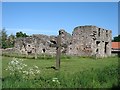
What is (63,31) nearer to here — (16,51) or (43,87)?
(16,51)

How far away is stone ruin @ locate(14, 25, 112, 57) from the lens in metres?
32.7

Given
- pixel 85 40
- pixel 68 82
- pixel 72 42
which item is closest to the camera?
pixel 68 82

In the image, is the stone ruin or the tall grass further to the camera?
the stone ruin

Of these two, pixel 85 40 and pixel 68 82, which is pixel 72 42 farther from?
pixel 68 82

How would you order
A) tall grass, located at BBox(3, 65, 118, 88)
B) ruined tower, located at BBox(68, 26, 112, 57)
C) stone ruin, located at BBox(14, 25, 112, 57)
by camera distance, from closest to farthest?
tall grass, located at BBox(3, 65, 118, 88)
stone ruin, located at BBox(14, 25, 112, 57)
ruined tower, located at BBox(68, 26, 112, 57)

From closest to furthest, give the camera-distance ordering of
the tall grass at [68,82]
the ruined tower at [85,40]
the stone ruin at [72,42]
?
1. the tall grass at [68,82]
2. the stone ruin at [72,42]
3. the ruined tower at [85,40]

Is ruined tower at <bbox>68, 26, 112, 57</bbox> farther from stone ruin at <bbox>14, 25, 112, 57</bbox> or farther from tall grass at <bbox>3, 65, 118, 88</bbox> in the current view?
tall grass at <bbox>3, 65, 118, 88</bbox>

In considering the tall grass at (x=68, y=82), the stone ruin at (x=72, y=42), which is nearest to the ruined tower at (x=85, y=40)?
the stone ruin at (x=72, y=42)

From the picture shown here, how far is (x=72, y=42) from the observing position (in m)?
A: 34.0

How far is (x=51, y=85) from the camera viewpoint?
27.4ft

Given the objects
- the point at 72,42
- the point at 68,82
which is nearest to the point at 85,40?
the point at 72,42

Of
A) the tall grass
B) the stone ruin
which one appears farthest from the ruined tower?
the tall grass

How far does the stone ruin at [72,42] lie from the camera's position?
107ft

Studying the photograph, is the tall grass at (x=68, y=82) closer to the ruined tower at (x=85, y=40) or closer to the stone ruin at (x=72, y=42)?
the stone ruin at (x=72, y=42)
